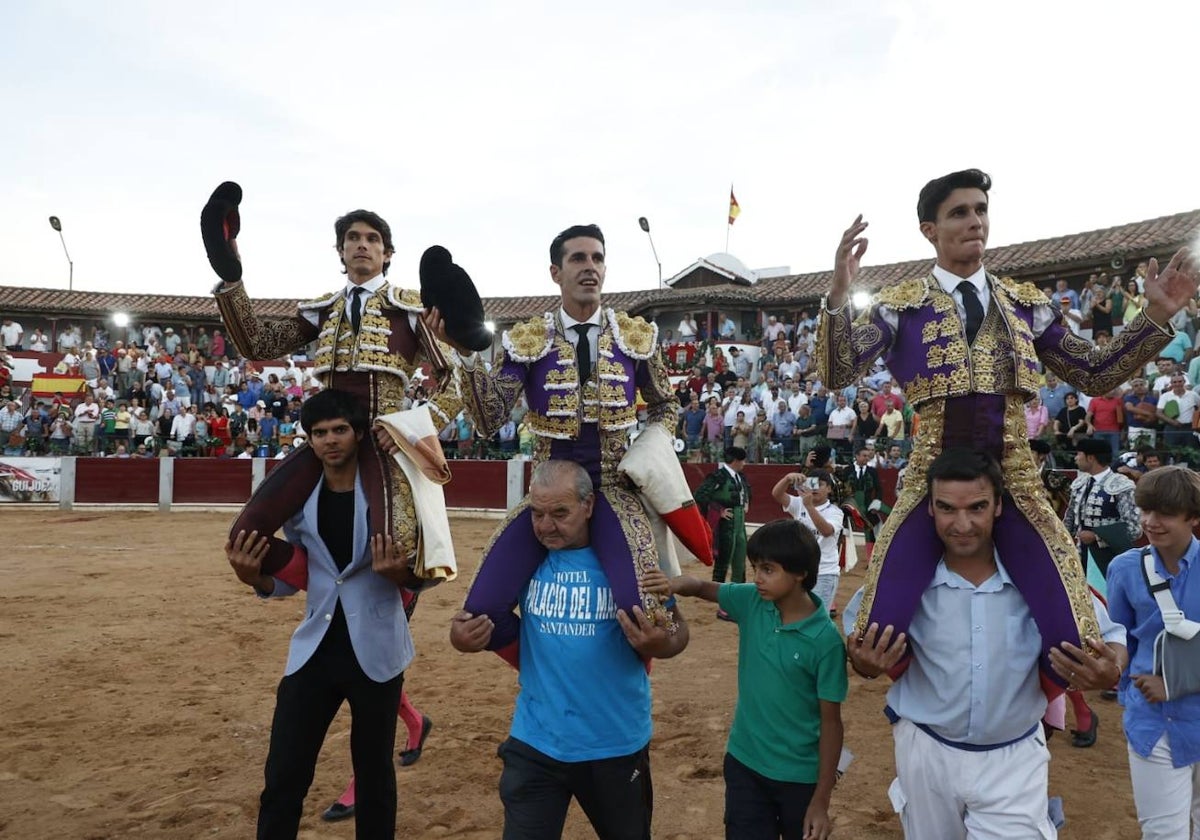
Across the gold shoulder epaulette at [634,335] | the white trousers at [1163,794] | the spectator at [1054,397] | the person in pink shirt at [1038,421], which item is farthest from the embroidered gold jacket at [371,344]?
the spectator at [1054,397]

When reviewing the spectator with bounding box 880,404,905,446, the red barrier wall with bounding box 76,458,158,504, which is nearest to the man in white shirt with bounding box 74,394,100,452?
the red barrier wall with bounding box 76,458,158,504

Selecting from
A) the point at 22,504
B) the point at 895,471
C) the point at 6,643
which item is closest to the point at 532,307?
the point at 22,504

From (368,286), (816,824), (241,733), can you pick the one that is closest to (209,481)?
(241,733)

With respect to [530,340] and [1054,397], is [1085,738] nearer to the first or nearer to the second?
[530,340]

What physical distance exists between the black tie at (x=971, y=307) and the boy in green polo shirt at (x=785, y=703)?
2.54ft

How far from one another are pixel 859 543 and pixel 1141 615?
9308mm

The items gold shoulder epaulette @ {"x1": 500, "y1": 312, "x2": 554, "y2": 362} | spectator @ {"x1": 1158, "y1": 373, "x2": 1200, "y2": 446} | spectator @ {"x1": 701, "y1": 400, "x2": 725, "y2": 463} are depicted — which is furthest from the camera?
spectator @ {"x1": 701, "y1": 400, "x2": 725, "y2": 463}

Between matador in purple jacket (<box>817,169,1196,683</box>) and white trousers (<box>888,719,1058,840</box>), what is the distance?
0.35 meters

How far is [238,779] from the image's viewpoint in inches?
147

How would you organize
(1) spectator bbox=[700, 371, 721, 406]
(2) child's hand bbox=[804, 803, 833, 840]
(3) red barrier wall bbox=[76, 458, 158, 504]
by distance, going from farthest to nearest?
(3) red barrier wall bbox=[76, 458, 158, 504], (1) spectator bbox=[700, 371, 721, 406], (2) child's hand bbox=[804, 803, 833, 840]

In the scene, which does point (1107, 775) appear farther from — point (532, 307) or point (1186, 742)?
point (532, 307)

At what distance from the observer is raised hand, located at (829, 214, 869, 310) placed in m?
2.35

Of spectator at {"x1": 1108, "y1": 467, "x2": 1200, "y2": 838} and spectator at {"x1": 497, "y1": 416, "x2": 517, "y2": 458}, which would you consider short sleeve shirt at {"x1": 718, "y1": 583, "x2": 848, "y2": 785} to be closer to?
spectator at {"x1": 1108, "y1": 467, "x2": 1200, "y2": 838}

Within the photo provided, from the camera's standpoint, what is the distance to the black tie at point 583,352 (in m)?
2.80
